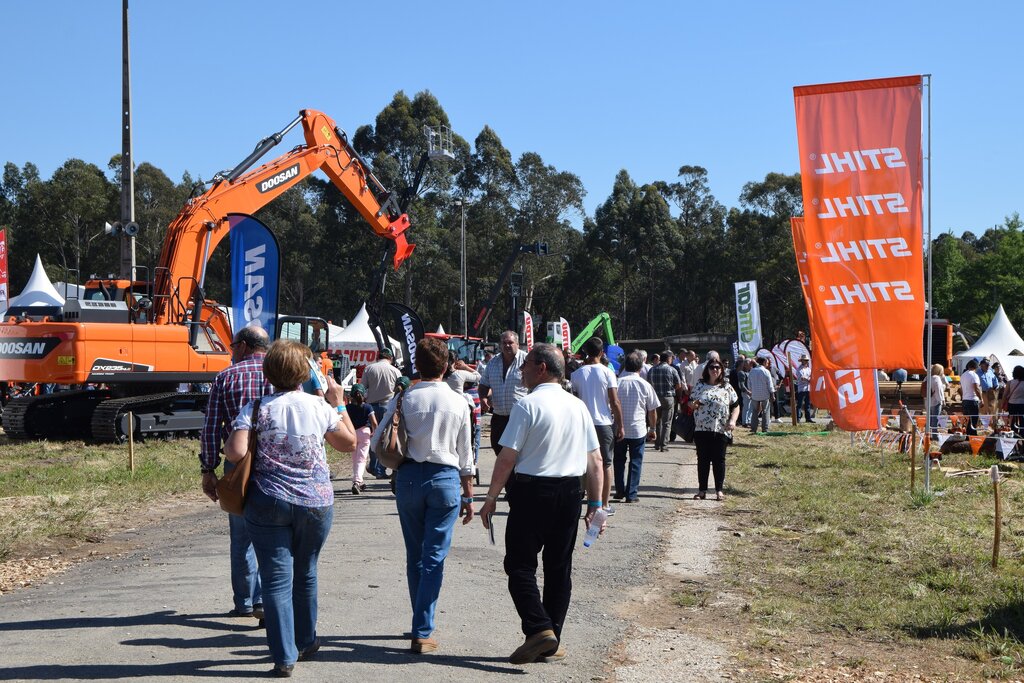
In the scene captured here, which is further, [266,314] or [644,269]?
[644,269]

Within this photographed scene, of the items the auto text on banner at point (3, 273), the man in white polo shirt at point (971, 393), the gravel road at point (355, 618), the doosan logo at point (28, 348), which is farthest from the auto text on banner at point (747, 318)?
the gravel road at point (355, 618)

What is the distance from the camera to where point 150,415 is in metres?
19.1

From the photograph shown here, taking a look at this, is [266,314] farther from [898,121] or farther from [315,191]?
[315,191]

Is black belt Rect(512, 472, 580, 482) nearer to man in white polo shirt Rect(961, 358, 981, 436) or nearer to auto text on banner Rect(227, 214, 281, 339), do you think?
auto text on banner Rect(227, 214, 281, 339)

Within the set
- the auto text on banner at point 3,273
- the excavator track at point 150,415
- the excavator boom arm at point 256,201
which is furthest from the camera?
the excavator boom arm at point 256,201

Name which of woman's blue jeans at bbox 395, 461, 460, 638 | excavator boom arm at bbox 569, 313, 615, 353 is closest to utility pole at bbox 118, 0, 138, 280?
excavator boom arm at bbox 569, 313, 615, 353

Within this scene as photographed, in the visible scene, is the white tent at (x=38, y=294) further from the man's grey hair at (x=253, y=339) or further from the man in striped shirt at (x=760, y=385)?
the man's grey hair at (x=253, y=339)

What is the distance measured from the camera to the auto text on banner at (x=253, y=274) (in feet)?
49.0

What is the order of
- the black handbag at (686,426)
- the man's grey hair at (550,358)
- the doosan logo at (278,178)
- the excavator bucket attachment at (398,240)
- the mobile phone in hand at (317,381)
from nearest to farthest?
the man's grey hair at (550,358)
the mobile phone in hand at (317,381)
the black handbag at (686,426)
the doosan logo at (278,178)
the excavator bucket attachment at (398,240)

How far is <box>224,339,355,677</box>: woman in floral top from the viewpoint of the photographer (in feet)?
17.6

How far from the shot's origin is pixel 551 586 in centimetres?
612

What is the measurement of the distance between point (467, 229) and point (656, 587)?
6077cm

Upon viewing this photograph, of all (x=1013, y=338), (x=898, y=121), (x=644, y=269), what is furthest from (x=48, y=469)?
(x=644, y=269)

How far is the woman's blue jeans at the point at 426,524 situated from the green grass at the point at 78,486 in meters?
4.80
